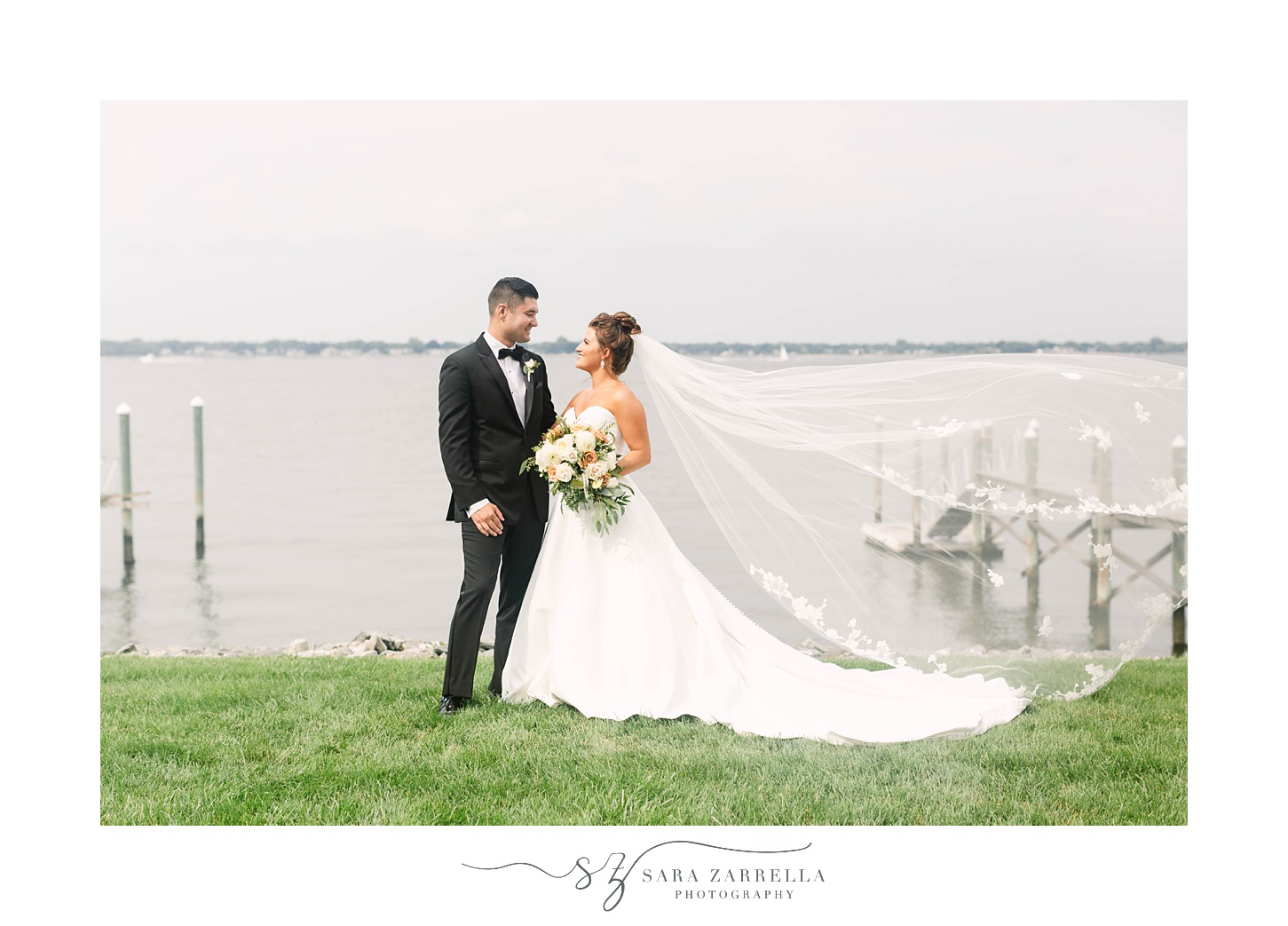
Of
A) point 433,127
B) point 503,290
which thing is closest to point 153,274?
point 433,127

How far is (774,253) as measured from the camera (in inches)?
374

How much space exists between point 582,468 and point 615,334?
662 mm

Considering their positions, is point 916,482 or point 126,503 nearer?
point 916,482

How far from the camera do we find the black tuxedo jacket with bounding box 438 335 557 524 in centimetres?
402

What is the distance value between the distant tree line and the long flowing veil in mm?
454

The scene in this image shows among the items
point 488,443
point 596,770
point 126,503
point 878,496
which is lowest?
point 596,770

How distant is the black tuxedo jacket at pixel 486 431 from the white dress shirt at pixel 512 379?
25 mm

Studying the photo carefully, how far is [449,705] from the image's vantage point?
418cm

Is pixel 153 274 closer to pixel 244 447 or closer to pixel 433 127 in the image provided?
pixel 433 127

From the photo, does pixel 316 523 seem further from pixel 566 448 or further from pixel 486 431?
pixel 566 448

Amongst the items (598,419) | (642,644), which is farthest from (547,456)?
(642,644)

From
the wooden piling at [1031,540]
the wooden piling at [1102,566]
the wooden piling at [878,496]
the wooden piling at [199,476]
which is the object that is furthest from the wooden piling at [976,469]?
the wooden piling at [199,476]

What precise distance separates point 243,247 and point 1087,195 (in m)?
8.89

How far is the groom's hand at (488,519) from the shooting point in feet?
13.4
